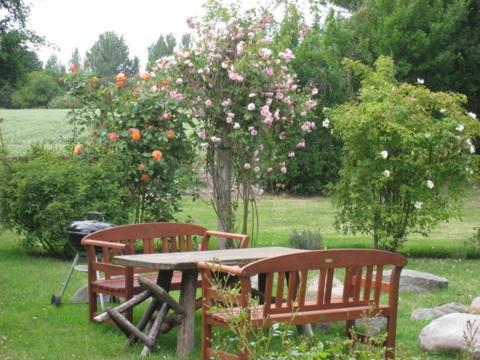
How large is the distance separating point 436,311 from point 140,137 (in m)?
5.19

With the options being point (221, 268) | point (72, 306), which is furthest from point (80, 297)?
point (221, 268)

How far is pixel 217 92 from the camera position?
37.3 feet

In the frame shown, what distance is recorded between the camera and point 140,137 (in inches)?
445

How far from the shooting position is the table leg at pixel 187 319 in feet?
19.9

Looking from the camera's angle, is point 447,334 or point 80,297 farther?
point 80,297

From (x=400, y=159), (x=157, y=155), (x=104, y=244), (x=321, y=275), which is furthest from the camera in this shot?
(x=400, y=159)

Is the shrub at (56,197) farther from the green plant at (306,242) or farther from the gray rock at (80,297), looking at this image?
the gray rock at (80,297)

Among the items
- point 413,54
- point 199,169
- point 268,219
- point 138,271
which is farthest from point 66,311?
point 413,54

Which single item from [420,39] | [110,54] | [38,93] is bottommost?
[38,93]

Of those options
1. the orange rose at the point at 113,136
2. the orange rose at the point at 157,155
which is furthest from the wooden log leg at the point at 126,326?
the orange rose at the point at 113,136

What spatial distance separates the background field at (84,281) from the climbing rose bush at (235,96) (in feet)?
5.70

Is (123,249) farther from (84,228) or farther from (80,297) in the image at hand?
(80,297)

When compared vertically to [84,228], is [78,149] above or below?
above

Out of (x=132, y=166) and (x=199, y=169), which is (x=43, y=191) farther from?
(x=199, y=169)
